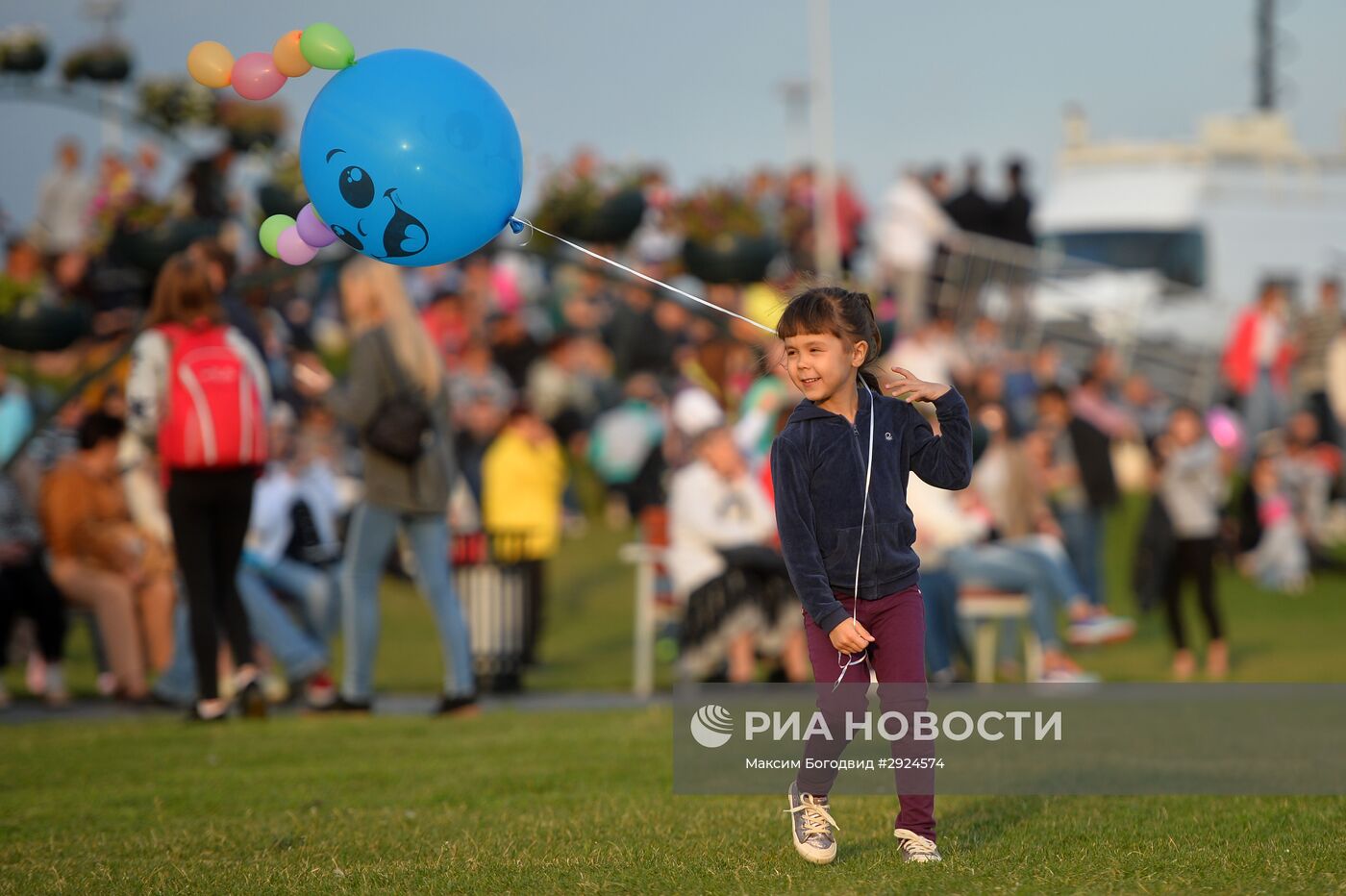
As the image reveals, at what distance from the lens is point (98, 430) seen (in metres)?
11.6

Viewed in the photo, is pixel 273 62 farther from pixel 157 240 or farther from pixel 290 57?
pixel 157 240

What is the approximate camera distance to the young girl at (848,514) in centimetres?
530

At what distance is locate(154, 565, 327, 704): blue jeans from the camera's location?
10484 mm

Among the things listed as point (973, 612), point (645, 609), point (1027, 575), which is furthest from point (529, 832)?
point (1027, 575)

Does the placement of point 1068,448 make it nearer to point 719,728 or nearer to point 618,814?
point 719,728

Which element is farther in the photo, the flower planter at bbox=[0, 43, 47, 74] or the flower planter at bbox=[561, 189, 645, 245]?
the flower planter at bbox=[0, 43, 47, 74]

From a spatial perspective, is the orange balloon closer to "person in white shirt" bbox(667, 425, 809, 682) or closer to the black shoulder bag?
the black shoulder bag

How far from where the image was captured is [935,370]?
1562 cm

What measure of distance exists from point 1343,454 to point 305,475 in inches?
603

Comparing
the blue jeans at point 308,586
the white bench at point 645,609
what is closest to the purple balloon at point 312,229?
the blue jeans at point 308,586

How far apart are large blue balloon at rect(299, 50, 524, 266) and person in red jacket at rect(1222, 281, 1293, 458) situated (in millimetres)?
18290

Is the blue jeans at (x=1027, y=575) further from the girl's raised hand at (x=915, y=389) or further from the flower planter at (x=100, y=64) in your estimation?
the flower planter at (x=100, y=64)

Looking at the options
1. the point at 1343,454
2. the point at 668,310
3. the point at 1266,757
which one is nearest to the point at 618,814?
the point at 1266,757

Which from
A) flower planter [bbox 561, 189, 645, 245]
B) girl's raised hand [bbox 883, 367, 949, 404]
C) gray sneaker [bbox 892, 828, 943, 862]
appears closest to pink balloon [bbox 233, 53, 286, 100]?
girl's raised hand [bbox 883, 367, 949, 404]
